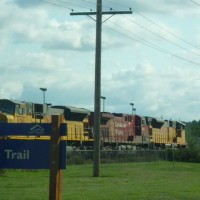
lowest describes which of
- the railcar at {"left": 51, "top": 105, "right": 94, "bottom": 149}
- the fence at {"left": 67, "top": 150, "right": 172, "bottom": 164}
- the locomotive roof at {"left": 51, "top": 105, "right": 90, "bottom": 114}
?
the fence at {"left": 67, "top": 150, "right": 172, "bottom": 164}

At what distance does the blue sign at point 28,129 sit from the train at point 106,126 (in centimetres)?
2602

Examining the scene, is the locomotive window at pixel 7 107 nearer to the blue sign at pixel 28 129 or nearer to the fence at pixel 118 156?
the fence at pixel 118 156

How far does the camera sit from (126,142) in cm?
5981

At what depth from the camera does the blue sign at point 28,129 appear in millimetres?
9875

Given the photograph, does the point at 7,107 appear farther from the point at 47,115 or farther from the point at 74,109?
the point at 74,109

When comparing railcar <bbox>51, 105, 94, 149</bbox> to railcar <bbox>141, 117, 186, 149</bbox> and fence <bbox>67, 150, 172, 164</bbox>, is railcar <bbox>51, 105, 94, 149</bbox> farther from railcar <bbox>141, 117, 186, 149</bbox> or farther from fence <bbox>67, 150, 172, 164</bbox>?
railcar <bbox>141, 117, 186, 149</bbox>

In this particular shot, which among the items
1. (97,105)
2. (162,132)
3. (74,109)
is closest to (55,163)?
(97,105)

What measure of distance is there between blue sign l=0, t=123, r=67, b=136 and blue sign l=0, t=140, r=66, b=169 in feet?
0.48

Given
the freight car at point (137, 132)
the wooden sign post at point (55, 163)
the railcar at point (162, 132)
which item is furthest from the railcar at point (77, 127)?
the wooden sign post at point (55, 163)

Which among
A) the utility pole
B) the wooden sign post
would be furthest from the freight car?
the wooden sign post

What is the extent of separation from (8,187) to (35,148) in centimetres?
969

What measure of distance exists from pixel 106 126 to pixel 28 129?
44.1 metres

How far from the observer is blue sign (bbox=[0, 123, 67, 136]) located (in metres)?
9.88

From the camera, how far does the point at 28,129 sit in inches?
394
